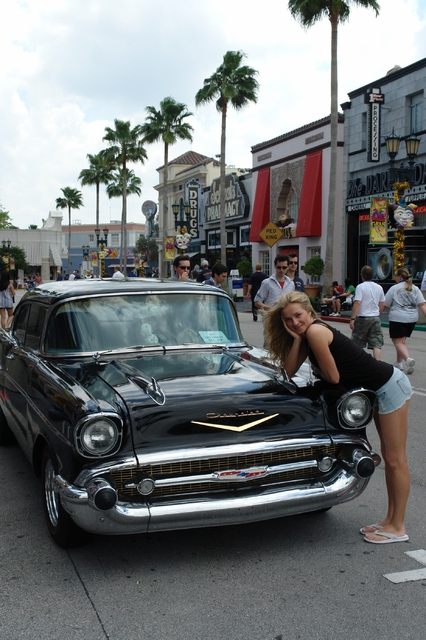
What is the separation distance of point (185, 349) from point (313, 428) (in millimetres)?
1339

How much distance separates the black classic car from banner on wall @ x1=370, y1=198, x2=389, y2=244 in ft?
67.6

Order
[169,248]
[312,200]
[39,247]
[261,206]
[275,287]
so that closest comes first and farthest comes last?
[275,287], [312,200], [169,248], [261,206], [39,247]

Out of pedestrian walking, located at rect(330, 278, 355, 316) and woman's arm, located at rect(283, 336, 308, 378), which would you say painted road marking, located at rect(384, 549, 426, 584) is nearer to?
woman's arm, located at rect(283, 336, 308, 378)

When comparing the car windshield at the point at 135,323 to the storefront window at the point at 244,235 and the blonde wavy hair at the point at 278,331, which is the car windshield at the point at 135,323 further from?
the storefront window at the point at 244,235

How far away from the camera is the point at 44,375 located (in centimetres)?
453

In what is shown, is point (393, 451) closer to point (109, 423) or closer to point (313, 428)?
point (313, 428)

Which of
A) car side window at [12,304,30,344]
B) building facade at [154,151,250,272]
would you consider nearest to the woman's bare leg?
car side window at [12,304,30,344]

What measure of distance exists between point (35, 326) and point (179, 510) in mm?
2468

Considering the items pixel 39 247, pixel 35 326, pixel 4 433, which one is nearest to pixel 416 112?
pixel 4 433

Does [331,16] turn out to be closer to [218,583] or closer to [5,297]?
[5,297]

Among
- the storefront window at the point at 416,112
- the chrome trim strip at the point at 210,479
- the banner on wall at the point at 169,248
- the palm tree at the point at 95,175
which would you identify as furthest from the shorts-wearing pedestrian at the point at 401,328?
the palm tree at the point at 95,175

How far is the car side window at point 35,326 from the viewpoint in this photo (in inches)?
207

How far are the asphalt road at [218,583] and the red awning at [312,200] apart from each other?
29793 mm

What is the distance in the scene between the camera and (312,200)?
33656 millimetres
